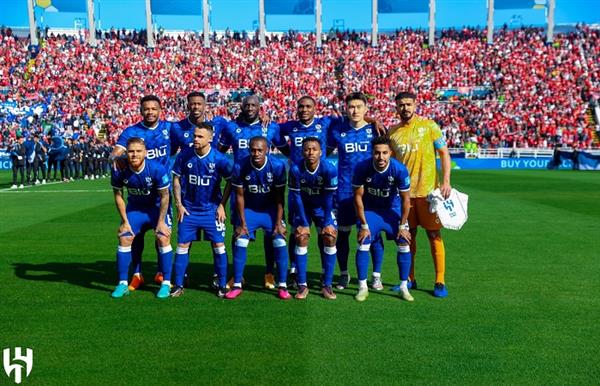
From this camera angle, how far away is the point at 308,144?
7.45 metres

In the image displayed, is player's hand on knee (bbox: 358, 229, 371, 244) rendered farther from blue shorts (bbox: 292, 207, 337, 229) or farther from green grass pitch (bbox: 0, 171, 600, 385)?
green grass pitch (bbox: 0, 171, 600, 385)

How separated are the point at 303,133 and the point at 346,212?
3.94 feet

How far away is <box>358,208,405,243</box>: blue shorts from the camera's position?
306 inches

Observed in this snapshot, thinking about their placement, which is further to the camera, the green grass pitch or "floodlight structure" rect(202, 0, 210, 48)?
"floodlight structure" rect(202, 0, 210, 48)

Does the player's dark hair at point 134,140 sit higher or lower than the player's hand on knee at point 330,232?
higher

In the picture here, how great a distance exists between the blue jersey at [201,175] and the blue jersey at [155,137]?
641 millimetres

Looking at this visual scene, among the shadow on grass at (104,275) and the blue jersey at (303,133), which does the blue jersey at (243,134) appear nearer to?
the blue jersey at (303,133)

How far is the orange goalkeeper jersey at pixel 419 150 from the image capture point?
7809mm

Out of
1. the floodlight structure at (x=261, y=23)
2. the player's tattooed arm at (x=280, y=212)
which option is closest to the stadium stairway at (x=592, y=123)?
the floodlight structure at (x=261, y=23)

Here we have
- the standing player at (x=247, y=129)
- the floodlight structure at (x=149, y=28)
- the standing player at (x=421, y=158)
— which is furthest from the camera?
the floodlight structure at (x=149, y=28)

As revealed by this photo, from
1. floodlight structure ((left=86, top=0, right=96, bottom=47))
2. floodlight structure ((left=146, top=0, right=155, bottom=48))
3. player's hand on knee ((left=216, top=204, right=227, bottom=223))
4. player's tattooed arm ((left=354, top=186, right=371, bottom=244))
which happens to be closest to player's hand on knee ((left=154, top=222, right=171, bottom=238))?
player's hand on knee ((left=216, top=204, right=227, bottom=223))

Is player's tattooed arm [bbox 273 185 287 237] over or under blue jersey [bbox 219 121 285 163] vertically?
under

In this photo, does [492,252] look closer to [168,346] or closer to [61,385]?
[168,346]

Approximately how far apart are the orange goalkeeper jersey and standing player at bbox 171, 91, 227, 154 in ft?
8.08
